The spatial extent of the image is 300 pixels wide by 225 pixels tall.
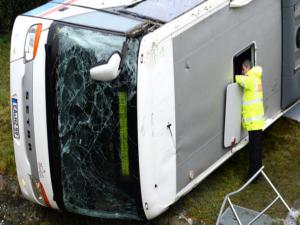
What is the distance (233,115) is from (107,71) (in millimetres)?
1677

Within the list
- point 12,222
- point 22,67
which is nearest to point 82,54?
point 22,67

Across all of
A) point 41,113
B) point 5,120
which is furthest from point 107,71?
point 5,120

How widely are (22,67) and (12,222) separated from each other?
203 cm

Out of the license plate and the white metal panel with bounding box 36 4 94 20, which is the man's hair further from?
the license plate

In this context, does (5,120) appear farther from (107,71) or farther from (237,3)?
(237,3)

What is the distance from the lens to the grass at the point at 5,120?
757 cm

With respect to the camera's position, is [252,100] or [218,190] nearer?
[252,100]

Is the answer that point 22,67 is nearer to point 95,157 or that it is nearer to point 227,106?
point 95,157

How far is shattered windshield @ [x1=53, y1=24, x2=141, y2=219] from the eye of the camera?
17.9ft

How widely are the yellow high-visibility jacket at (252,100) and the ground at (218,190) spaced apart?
691 mm

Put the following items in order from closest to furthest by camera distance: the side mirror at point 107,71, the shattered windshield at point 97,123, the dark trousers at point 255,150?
the side mirror at point 107,71
the shattered windshield at point 97,123
the dark trousers at point 255,150

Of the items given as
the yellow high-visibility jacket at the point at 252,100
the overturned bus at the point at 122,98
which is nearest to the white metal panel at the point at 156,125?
the overturned bus at the point at 122,98

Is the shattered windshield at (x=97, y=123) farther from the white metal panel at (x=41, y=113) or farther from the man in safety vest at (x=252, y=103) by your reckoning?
the man in safety vest at (x=252, y=103)

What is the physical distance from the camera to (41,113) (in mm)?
5789
